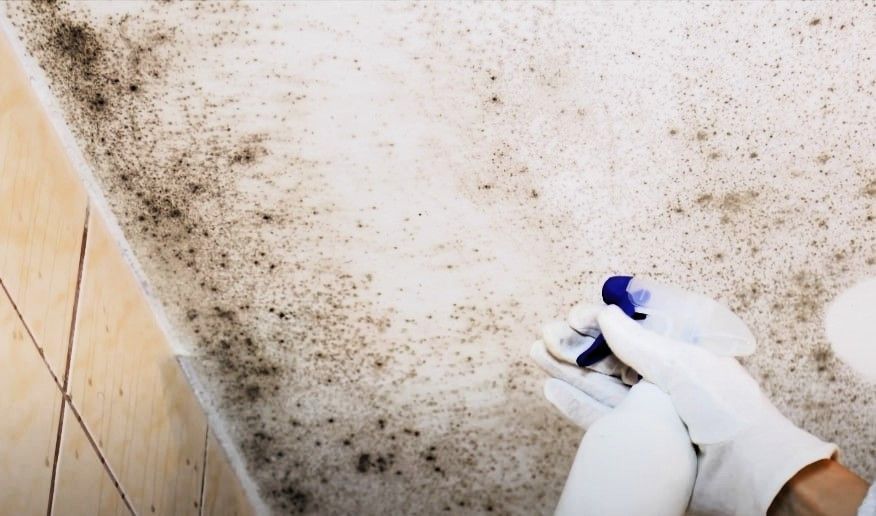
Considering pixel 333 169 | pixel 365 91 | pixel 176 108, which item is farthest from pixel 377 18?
pixel 176 108

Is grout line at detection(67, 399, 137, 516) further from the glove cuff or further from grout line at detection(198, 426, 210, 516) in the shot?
the glove cuff

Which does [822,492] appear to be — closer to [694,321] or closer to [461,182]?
[694,321]

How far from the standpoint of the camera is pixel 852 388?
1251 millimetres

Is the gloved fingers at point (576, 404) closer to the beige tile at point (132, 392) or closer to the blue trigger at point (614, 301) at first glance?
the blue trigger at point (614, 301)

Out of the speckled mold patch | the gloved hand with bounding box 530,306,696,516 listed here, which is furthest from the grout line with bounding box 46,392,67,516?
the gloved hand with bounding box 530,306,696,516

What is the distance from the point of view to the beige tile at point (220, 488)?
4.37 feet

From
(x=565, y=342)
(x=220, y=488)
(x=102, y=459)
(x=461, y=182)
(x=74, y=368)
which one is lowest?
(x=220, y=488)

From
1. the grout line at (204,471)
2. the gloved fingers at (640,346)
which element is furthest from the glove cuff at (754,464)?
the grout line at (204,471)

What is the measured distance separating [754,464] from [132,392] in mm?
971

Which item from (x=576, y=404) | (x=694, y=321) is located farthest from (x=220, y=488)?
(x=694, y=321)

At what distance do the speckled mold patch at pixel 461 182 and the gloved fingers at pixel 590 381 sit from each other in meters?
0.14

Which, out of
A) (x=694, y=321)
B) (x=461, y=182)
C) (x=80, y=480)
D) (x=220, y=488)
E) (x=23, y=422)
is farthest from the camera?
(x=220, y=488)

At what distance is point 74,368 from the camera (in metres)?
1.02

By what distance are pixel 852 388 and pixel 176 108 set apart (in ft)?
4.27
